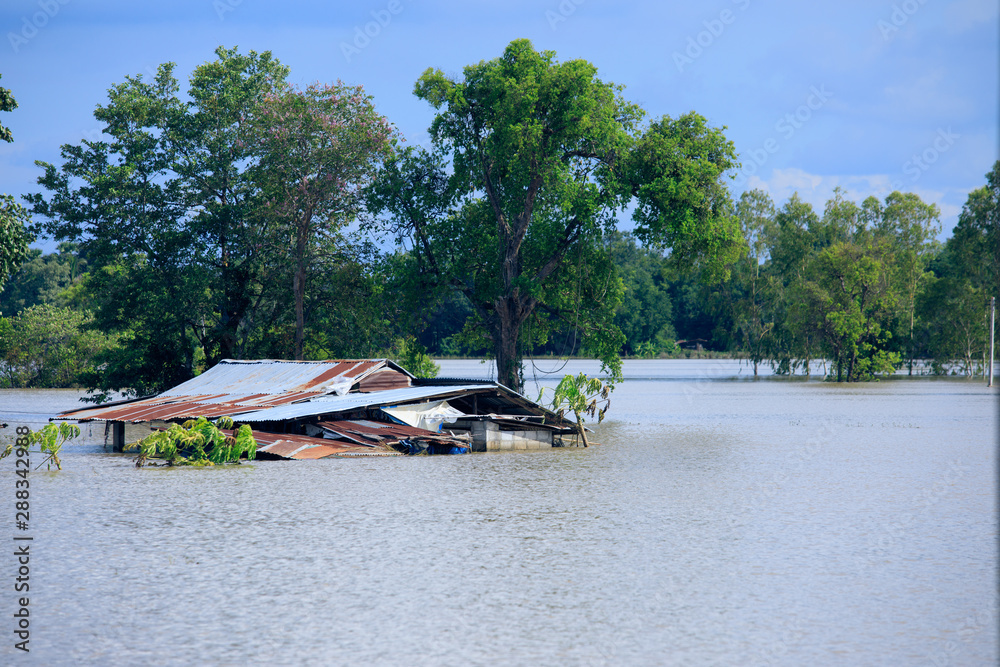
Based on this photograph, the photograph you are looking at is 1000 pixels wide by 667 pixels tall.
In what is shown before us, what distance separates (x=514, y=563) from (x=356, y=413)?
1431 centimetres

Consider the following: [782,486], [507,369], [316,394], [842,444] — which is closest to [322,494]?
[782,486]

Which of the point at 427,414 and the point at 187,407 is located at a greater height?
the point at 187,407

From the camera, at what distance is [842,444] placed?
77.0 feet

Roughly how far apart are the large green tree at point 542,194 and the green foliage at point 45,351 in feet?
104

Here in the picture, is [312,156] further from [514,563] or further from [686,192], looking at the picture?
[514,563]

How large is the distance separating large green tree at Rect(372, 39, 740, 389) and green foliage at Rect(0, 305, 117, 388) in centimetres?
3161

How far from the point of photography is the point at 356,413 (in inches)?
930

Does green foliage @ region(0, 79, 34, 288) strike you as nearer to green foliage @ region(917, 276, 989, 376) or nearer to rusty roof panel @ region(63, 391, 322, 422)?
rusty roof panel @ region(63, 391, 322, 422)

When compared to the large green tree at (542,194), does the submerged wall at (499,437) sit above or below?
below

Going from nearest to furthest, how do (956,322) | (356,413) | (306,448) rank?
(306,448), (356,413), (956,322)

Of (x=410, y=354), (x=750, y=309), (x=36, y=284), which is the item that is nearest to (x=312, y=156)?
(x=410, y=354)

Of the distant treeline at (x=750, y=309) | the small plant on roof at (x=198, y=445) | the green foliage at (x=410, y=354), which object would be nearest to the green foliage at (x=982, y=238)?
the distant treeline at (x=750, y=309)

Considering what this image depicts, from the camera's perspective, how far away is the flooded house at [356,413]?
856 inches

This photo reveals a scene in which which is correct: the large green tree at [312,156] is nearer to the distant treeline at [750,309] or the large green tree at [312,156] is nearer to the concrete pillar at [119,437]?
the distant treeline at [750,309]
